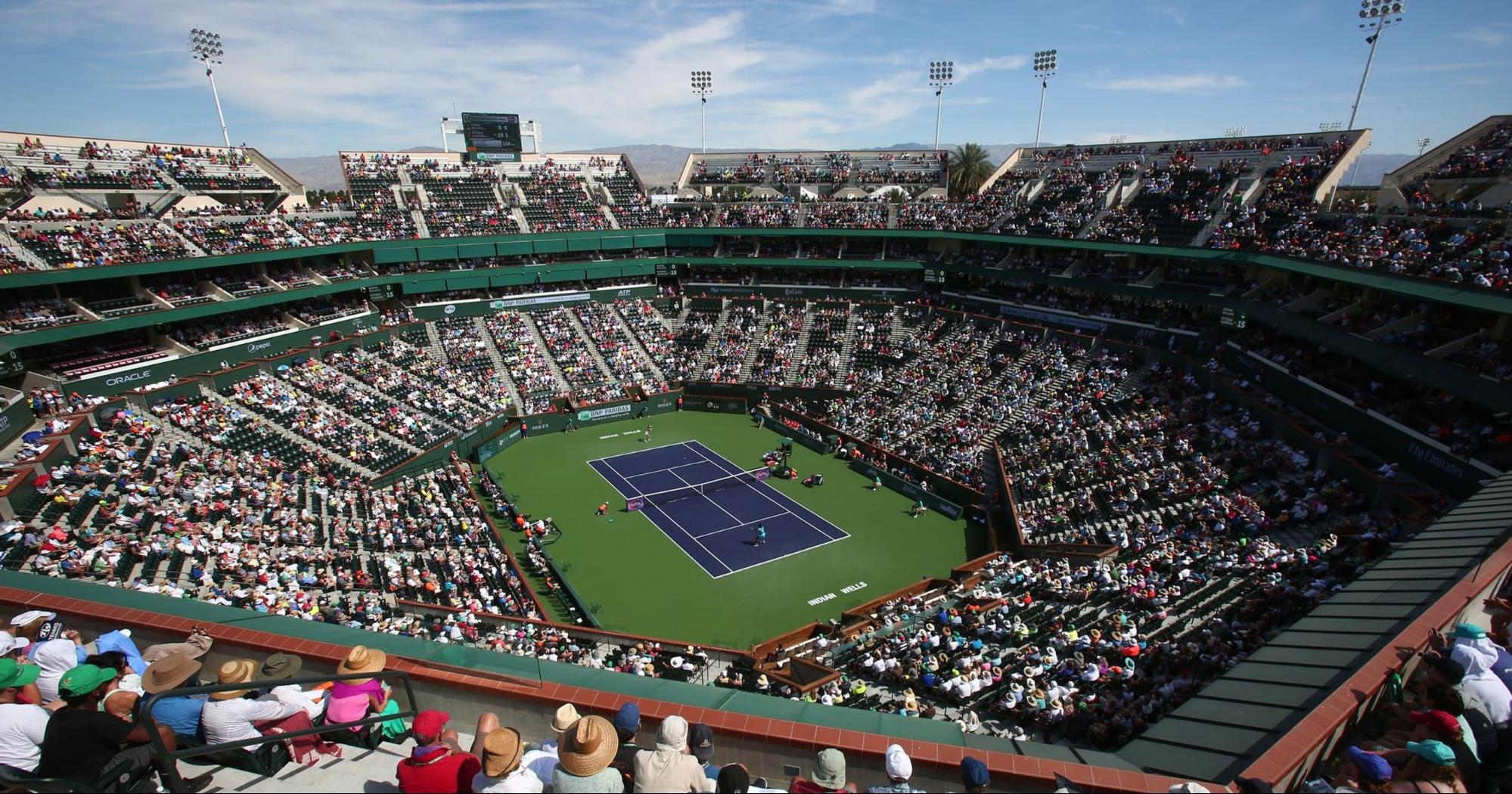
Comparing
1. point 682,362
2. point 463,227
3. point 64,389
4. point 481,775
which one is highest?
point 463,227

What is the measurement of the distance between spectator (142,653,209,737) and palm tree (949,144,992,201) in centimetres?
5934

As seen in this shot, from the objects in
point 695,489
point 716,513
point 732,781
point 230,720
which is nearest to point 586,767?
point 732,781

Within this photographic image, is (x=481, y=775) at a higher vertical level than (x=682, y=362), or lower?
higher

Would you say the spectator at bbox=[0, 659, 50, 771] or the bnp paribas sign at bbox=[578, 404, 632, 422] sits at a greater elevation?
the spectator at bbox=[0, 659, 50, 771]

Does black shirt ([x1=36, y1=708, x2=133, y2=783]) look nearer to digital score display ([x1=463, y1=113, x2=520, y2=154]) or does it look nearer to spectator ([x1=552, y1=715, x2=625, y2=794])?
spectator ([x1=552, y1=715, x2=625, y2=794])

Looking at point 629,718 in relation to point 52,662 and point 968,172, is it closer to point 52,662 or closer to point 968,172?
point 52,662

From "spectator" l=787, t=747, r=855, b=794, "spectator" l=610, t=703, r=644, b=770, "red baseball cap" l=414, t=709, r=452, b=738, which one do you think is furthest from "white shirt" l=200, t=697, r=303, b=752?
"spectator" l=787, t=747, r=855, b=794

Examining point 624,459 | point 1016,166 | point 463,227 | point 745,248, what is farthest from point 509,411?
point 1016,166

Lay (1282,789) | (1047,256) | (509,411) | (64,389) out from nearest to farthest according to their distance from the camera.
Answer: (1282,789)
(64,389)
(509,411)
(1047,256)

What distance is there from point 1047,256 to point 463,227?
4094 centimetres

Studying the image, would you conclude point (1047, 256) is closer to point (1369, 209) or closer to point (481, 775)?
point (1369, 209)

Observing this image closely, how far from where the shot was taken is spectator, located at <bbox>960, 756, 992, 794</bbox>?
5887 mm

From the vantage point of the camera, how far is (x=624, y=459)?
3775 centimetres

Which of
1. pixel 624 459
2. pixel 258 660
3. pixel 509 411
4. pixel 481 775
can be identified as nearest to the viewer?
pixel 481 775
